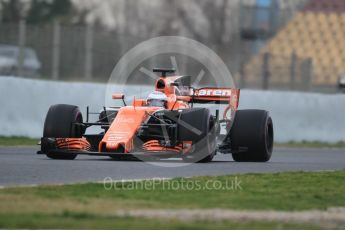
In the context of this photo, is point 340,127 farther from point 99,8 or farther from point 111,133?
point 99,8

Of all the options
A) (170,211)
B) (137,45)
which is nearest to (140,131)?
(170,211)

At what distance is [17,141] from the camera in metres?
22.3

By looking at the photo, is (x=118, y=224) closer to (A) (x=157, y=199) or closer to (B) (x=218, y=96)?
(A) (x=157, y=199)

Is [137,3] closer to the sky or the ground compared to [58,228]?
closer to the sky

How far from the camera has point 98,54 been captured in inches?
1089

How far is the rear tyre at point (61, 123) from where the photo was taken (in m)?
16.6

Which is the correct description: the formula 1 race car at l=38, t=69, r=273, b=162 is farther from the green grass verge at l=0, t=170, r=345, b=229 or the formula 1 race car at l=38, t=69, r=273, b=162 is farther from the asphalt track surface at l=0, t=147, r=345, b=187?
the green grass verge at l=0, t=170, r=345, b=229

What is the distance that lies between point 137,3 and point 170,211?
35584 millimetres

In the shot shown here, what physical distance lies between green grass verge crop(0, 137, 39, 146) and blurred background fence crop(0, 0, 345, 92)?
3.06 metres

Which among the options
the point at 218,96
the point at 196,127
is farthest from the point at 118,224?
the point at 218,96

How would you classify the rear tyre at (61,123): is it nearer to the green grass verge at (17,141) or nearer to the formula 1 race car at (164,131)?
the formula 1 race car at (164,131)

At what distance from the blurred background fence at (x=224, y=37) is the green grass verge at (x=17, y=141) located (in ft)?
10.0

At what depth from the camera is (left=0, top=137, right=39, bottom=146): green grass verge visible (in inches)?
848

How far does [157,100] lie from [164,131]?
868 mm
